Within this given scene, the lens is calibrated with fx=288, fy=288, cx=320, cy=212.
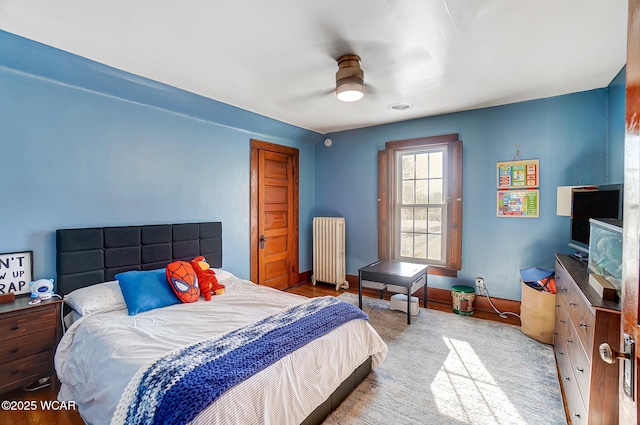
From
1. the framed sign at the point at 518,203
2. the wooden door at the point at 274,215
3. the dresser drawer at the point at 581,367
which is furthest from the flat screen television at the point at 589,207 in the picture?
the wooden door at the point at 274,215

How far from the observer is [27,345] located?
6.66 ft

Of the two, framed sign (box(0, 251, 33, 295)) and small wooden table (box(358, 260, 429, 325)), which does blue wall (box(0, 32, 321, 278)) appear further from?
small wooden table (box(358, 260, 429, 325))

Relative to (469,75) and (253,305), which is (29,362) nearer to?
(253,305)

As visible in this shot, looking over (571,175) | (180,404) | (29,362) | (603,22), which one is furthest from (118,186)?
(571,175)

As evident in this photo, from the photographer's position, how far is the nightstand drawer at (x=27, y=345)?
1944 mm

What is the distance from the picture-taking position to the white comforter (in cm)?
144

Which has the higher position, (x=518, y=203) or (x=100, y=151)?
(x=100, y=151)

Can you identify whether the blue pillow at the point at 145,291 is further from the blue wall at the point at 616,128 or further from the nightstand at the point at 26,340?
the blue wall at the point at 616,128

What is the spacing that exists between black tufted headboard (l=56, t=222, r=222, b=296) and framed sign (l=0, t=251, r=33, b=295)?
0.18m

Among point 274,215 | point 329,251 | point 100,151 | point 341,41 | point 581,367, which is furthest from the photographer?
point 329,251

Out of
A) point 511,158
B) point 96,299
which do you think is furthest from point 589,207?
point 96,299

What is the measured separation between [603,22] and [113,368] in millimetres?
3677

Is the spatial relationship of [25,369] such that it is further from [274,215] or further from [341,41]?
[341,41]

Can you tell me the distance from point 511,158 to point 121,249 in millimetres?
4385
